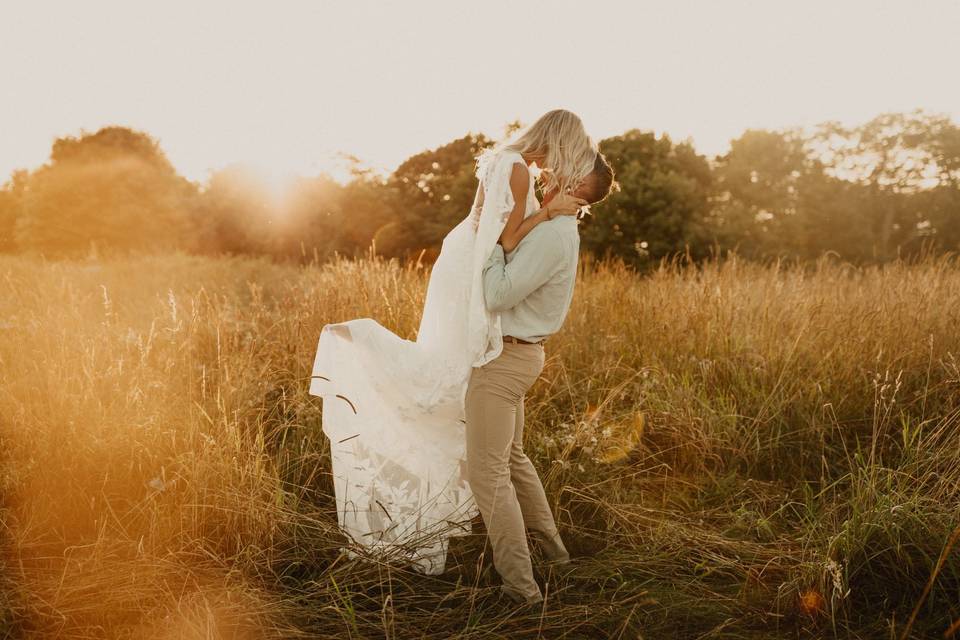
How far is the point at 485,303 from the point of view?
2.65 metres

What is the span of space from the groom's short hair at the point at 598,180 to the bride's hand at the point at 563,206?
10 centimetres

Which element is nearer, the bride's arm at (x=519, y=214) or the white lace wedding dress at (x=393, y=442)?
the bride's arm at (x=519, y=214)

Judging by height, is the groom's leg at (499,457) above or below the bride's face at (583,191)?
below

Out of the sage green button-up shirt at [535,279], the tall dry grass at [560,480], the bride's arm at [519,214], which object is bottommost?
the tall dry grass at [560,480]

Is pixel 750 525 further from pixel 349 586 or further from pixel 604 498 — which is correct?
pixel 349 586

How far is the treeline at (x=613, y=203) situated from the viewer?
21344 mm

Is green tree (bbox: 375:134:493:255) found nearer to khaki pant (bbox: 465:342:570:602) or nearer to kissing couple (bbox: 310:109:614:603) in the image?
kissing couple (bbox: 310:109:614:603)

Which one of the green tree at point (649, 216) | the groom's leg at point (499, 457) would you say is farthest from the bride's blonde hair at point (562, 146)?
the green tree at point (649, 216)

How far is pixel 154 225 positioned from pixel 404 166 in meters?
11.0

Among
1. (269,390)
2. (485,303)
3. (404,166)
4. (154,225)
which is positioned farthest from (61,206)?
(485,303)

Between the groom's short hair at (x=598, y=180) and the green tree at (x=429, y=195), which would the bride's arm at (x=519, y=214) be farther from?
the green tree at (x=429, y=195)

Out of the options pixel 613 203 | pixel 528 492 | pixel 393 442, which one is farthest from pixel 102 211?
pixel 528 492

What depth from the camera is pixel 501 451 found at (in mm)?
2732

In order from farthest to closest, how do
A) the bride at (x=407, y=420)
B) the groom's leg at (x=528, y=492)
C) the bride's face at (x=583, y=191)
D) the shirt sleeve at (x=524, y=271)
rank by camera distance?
the groom's leg at (x=528, y=492) → the bride at (x=407, y=420) → the bride's face at (x=583, y=191) → the shirt sleeve at (x=524, y=271)
